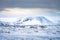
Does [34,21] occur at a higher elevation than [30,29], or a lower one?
higher

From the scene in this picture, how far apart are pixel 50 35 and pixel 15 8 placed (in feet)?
2.32

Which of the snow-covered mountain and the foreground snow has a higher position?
the snow-covered mountain

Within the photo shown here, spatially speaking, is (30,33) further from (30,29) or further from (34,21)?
(34,21)

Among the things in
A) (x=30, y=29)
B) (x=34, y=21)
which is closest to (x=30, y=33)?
(x=30, y=29)

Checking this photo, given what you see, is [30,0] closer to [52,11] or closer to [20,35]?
[52,11]

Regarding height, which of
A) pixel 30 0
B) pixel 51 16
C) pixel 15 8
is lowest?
pixel 51 16

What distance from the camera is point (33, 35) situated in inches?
54.5

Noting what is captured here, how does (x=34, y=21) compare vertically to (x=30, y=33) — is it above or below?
above

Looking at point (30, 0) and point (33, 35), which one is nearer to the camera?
point (33, 35)

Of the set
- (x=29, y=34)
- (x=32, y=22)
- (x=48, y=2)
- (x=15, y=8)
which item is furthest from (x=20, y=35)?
(x=48, y=2)

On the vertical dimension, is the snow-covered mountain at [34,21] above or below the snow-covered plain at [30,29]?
above

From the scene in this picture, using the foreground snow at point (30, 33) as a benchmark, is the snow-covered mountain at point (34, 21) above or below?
above

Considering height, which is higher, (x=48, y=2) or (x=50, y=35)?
(x=48, y=2)

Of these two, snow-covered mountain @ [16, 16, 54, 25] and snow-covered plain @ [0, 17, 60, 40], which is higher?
snow-covered mountain @ [16, 16, 54, 25]
